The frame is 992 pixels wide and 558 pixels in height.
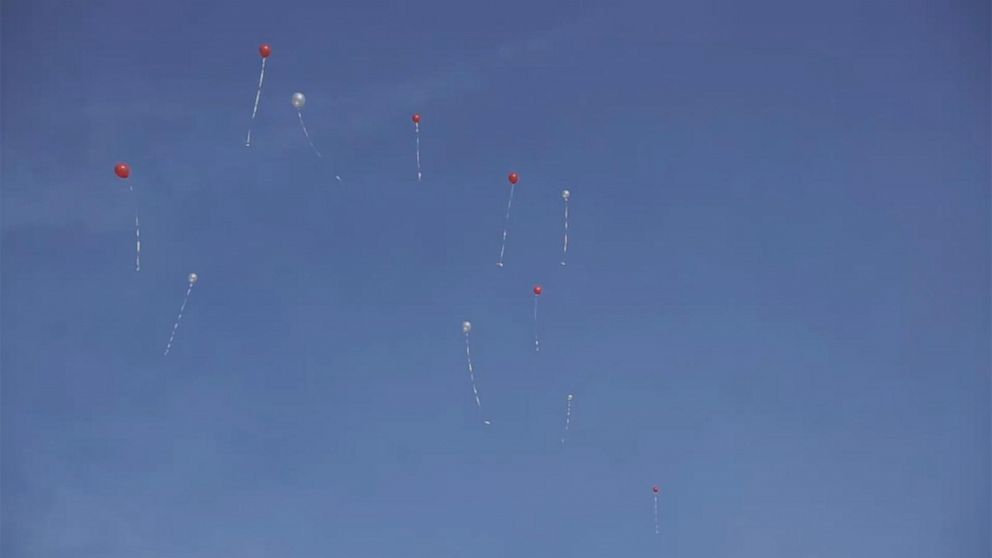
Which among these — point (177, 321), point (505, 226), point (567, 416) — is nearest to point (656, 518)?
point (567, 416)

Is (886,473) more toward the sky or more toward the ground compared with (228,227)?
more toward the ground

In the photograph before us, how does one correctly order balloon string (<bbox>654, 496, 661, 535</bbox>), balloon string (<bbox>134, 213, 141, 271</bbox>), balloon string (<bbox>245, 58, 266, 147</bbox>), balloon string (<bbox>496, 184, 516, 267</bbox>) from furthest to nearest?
balloon string (<bbox>496, 184, 516, 267</bbox>)
balloon string (<bbox>654, 496, 661, 535</bbox>)
balloon string (<bbox>245, 58, 266, 147</bbox>)
balloon string (<bbox>134, 213, 141, 271</bbox>)

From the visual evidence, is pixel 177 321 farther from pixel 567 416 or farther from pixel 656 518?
pixel 656 518

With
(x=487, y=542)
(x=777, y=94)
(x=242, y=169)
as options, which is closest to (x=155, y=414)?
(x=242, y=169)

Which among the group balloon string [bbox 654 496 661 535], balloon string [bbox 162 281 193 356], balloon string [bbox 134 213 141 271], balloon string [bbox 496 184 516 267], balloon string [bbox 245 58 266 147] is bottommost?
balloon string [bbox 654 496 661 535]

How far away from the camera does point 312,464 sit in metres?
7.26

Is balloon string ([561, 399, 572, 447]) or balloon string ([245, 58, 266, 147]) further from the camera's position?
balloon string ([561, 399, 572, 447])

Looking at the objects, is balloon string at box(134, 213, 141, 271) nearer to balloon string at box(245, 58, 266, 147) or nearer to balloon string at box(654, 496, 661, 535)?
balloon string at box(245, 58, 266, 147)

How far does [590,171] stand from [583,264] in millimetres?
705

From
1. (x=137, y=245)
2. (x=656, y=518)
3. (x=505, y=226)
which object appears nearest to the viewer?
(x=137, y=245)

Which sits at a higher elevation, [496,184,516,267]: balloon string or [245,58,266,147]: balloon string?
[245,58,266,147]: balloon string

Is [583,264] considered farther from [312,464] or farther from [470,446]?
[312,464]

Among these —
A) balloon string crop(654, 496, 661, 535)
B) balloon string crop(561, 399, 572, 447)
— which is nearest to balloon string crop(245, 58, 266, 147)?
balloon string crop(561, 399, 572, 447)

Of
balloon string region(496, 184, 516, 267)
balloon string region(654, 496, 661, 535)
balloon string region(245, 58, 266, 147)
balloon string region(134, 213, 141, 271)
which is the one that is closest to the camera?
balloon string region(134, 213, 141, 271)
